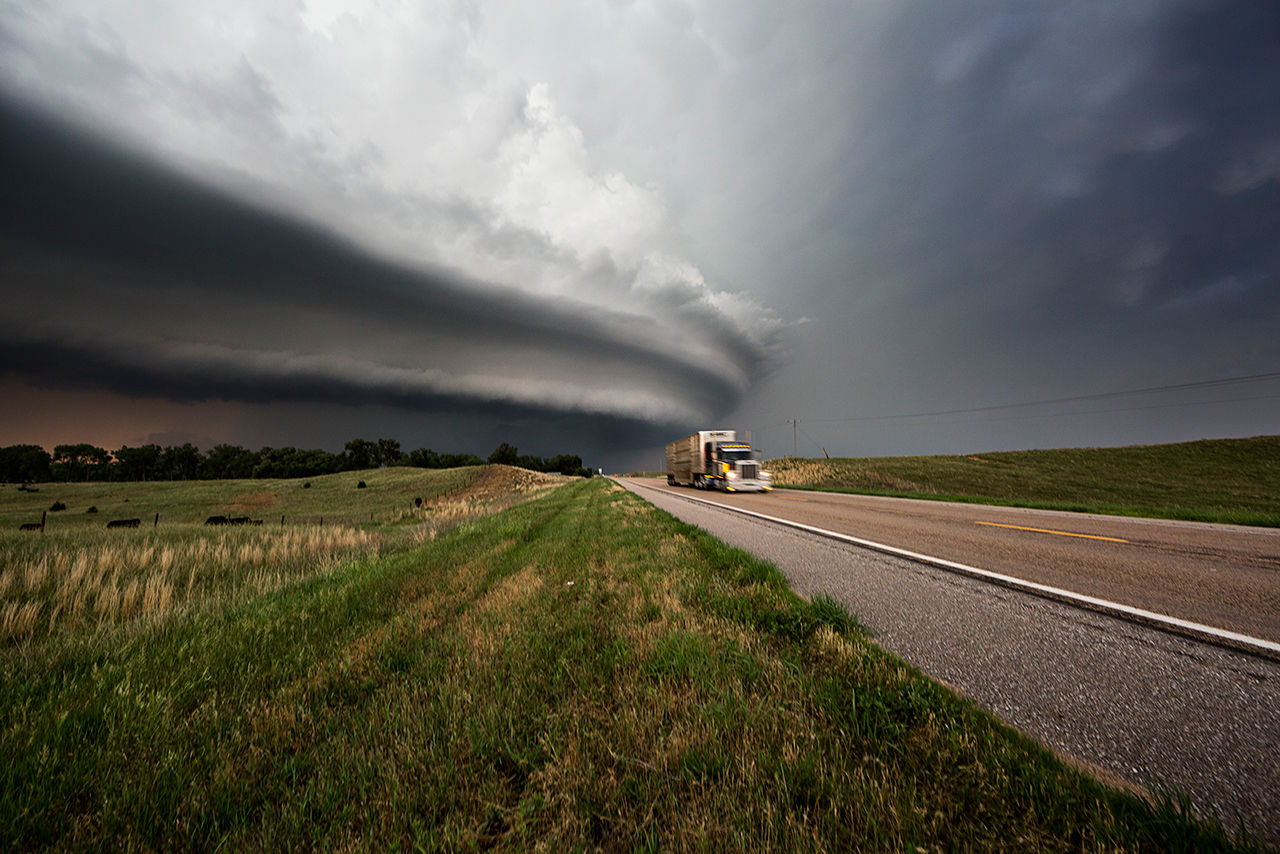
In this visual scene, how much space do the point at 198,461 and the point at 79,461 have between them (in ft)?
65.9

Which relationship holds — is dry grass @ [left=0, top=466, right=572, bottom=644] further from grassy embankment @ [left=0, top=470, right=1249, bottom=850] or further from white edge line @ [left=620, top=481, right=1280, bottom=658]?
white edge line @ [left=620, top=481, right=1280, bottom=658]

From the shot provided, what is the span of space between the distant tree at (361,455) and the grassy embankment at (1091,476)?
100955mm

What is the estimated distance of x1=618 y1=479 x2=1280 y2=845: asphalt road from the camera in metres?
2.23

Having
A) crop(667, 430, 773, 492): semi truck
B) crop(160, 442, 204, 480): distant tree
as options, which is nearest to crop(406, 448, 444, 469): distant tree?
crop(160, 442, 204, 480): distant tree

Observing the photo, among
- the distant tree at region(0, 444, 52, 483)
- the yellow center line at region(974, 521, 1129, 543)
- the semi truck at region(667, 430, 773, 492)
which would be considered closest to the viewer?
the yellow center line at region(974, 521, 1129, 543)

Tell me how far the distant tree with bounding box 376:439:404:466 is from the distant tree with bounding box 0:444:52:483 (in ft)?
184

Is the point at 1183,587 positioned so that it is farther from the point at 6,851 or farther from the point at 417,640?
the point at 6,851

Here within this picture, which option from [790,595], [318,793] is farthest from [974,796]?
[318,793]

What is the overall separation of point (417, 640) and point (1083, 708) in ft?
17.9

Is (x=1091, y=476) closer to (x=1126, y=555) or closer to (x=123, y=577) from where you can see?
(x=1126, y=555)

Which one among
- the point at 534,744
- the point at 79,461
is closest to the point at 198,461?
the point at 79,461

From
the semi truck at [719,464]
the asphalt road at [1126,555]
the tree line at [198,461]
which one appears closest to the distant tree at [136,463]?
the tree line at [198,461]

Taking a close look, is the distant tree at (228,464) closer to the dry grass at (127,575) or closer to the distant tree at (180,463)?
the distant tree at (180,463)

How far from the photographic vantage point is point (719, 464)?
2822cm
